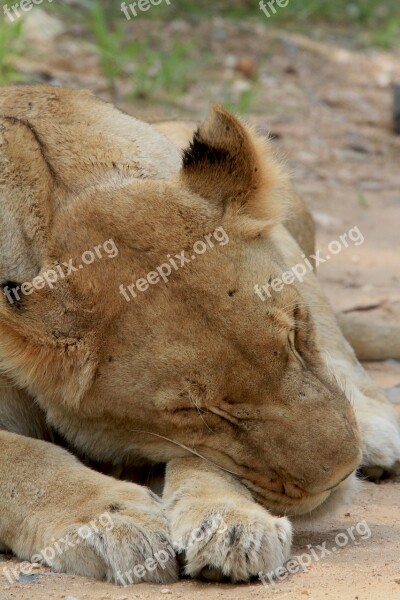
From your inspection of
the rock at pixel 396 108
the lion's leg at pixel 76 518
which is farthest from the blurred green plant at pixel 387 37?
the lion's leg at pixel 76 518

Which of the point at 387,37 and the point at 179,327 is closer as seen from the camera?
the point at 179,327

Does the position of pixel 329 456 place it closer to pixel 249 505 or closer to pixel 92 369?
pixel 249 505

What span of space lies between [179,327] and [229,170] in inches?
22.0

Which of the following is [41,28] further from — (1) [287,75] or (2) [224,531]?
(2) [224,531]

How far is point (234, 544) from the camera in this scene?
9.29 ft

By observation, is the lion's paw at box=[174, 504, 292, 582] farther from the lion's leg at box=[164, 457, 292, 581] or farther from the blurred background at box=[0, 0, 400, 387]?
the blurred background at box=[0, 0, 400, 387]

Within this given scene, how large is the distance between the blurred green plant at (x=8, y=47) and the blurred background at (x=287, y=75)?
13mm

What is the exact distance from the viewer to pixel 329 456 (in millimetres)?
2943

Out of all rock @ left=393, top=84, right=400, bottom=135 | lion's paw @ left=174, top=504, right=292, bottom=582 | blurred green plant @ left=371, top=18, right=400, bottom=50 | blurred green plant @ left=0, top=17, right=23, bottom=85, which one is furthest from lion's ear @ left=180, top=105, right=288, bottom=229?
blurred green plant @ left=371, top=18, right=400, bottom=50

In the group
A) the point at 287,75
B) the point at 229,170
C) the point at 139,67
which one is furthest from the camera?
the point at 287,75

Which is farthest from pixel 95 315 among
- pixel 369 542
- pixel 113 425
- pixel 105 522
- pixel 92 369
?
pixel 369 542

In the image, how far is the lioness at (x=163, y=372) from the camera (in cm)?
294

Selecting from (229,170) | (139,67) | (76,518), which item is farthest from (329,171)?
(76,518)

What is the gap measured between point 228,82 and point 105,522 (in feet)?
23.0
